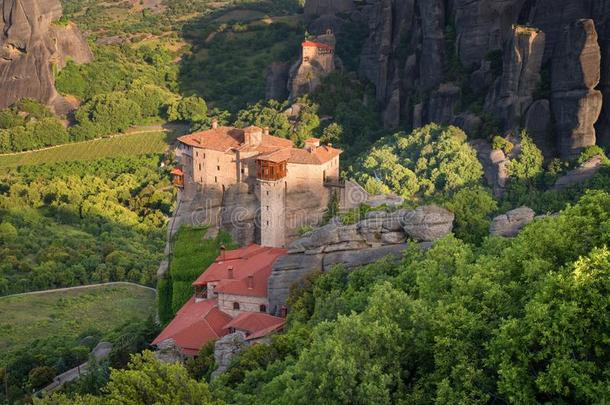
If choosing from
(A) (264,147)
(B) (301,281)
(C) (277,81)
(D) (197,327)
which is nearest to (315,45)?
(C) (277,81)

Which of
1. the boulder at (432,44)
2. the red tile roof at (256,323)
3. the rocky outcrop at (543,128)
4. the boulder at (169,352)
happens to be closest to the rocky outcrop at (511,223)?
the red tile roof at (256,323)

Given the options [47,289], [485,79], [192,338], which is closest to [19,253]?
[47,289]

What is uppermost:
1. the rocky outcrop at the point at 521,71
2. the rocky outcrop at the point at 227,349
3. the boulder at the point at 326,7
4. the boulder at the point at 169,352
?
the boulder at the point at 326,7

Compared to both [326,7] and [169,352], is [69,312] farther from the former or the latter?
[326,7]

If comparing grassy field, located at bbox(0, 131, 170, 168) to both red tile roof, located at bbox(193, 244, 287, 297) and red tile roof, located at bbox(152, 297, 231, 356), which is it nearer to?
red tile roof, located at bbox(193, 244, 287, 297)

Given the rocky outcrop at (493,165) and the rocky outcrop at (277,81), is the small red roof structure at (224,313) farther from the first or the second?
the rocky outcrop at (277,81)

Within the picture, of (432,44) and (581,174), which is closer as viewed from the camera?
(581,174)
